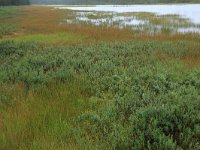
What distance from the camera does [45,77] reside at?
32.5 ft

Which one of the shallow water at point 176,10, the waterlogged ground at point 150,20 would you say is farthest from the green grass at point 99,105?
the shallow water at point 176,10

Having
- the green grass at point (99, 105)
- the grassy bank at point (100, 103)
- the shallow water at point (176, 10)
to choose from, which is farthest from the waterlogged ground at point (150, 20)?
the green grass at point (99, 105)

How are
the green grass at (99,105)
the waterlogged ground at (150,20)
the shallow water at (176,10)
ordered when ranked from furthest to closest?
the shallow water at (176,10) → the waterlogged ground at (150,20) → the green grass at (99,105)

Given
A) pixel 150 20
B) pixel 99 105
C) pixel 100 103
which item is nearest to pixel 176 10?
pixel 150 20

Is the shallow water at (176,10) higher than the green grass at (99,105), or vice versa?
the green grass at (99,105)

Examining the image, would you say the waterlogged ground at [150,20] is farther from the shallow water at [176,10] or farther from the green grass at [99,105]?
the green grass at [99,105]

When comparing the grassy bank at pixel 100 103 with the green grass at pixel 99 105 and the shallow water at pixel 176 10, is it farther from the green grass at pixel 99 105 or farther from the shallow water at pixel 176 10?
the shallow water at pixel 176 10

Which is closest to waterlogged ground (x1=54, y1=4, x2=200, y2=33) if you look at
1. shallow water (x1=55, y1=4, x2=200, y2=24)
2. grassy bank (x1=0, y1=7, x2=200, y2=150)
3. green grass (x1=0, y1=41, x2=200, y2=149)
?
shallow water (x1=55, y1=4, x2=200, y2=24)

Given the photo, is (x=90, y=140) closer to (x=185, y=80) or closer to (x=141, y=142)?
(x=141, y=142)

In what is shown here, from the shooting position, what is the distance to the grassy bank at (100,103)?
5520 mm

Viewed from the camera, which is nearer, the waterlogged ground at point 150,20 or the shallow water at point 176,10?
the waterlogged ground at point 150,20

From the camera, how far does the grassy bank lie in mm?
5520

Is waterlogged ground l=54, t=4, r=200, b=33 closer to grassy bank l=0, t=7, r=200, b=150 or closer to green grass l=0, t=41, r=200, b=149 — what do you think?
grassy bank l=0, t=7, r=200, b=150

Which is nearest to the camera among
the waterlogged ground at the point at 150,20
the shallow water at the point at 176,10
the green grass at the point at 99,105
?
the green grass at the point at 99,105
